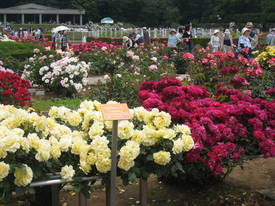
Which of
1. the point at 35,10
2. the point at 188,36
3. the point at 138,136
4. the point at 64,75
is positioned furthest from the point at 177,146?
the point at 35,10

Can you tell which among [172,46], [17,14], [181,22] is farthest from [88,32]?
[17,14]

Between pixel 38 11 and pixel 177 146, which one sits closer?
pixel 177 146

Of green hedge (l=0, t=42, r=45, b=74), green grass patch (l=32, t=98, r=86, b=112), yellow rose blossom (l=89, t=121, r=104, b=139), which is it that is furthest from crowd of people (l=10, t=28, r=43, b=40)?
yellow rose blossom (l=89, t=121, r=104, b=139)

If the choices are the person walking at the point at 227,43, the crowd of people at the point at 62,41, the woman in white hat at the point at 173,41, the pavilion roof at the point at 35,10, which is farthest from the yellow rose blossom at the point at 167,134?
the pavilion roof at the point at 35,10

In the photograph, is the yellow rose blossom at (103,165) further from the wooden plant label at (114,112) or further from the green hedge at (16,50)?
the green hedge at (16,50)

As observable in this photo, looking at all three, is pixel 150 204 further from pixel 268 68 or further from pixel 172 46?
pixel 172 46

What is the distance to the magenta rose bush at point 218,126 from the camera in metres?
3.88

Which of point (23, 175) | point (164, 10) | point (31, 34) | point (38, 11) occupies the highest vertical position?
point (164, 10)

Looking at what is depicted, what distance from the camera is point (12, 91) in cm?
605

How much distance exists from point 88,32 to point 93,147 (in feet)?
121

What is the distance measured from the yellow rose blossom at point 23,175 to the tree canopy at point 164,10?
188 feet

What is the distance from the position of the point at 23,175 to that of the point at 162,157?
0.93 metres

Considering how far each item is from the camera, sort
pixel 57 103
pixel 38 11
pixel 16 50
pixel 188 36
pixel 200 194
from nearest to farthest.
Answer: pixel 200 194 → pixel 57 103 → pixel 16 50 → pixel 188 36 → pixel 38 11

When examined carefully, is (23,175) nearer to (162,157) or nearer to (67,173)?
(67,173)
